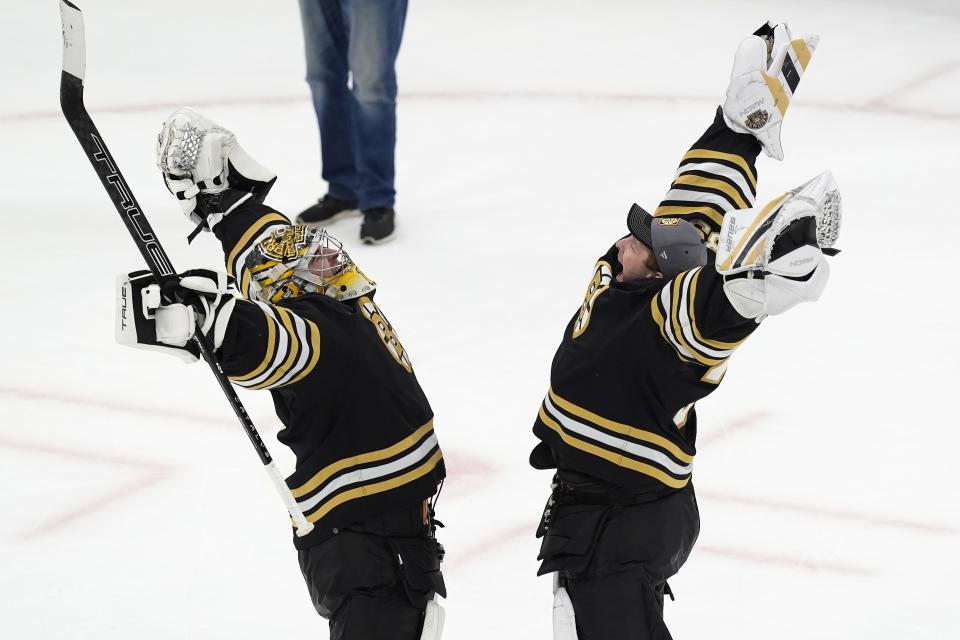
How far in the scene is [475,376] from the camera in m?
3.43

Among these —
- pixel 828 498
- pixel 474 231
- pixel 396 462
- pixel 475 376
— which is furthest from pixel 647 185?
pixel 396 462

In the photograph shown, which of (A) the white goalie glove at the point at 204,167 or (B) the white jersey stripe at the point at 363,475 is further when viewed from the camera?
(A) the white goalie glove at the point at 204,167

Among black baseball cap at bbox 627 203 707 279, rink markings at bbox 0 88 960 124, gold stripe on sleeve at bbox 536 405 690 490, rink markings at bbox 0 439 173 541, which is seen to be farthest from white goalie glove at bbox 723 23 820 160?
rink markings at bbox 0 88 960 124

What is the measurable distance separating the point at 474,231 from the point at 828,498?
177 centimetres

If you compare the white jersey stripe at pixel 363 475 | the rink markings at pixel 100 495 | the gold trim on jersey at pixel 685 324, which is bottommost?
the rink markings at pixel 100 495

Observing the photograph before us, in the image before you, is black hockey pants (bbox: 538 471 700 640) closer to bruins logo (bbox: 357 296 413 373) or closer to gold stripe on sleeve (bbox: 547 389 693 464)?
gold stripe on sleeve (bbox: 547 389 693 464)

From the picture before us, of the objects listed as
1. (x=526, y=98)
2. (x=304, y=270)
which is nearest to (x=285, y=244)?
(x=304, y=270)

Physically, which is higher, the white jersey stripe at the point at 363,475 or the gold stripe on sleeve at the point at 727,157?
the gold stripe on sleeve at the point at 727,157

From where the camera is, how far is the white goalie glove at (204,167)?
214 cm

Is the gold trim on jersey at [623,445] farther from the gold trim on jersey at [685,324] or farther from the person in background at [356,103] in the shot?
the person in background at [356,103]

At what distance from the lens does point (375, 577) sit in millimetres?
1905

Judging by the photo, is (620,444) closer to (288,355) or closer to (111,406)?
(288,355)

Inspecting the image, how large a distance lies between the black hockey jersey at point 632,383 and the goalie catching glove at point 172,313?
54 centimetres

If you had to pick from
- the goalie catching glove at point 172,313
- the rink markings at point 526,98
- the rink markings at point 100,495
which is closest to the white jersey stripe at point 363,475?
the goalie catching glove at point 172,313
